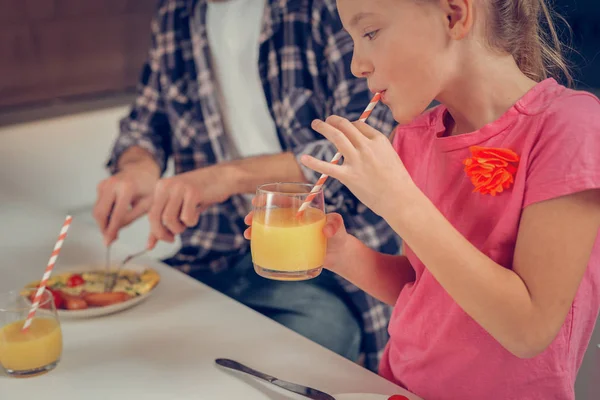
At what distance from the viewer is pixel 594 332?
135 centimetres

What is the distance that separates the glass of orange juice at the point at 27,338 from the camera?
3.92 ft

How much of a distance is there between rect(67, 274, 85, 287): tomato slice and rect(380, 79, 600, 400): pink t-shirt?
0.66 metres

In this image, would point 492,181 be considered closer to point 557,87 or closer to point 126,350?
point 557,87

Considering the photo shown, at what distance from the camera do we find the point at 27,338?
3.96 ft

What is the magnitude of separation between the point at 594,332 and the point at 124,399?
822mm

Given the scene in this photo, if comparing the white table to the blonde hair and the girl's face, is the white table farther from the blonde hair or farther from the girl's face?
the blonde hair

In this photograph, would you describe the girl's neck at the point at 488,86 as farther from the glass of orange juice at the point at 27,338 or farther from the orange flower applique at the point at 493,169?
the glass of orange juice at the point at 27,338

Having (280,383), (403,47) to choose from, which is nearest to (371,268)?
(280,383)

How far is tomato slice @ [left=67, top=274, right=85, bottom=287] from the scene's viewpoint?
5.06 feet

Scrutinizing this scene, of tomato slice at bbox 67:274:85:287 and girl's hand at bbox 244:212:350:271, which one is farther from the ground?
girl's hand at bbox 244:212:350:271

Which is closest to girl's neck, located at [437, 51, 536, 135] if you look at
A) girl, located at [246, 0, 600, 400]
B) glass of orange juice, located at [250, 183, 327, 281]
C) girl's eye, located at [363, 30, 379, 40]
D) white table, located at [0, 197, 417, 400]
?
girl, located at [246, 0, 600, 400]

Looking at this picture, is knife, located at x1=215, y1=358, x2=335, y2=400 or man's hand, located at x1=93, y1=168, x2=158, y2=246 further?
man's hand, located at x1=93, y1=168, x2=158, y2=246

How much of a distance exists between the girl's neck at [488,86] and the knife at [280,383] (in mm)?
479

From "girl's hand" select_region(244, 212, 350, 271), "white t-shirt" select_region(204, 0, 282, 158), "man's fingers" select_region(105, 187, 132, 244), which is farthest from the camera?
"white t-shirt" select_region(204, 0, 282, 158)
